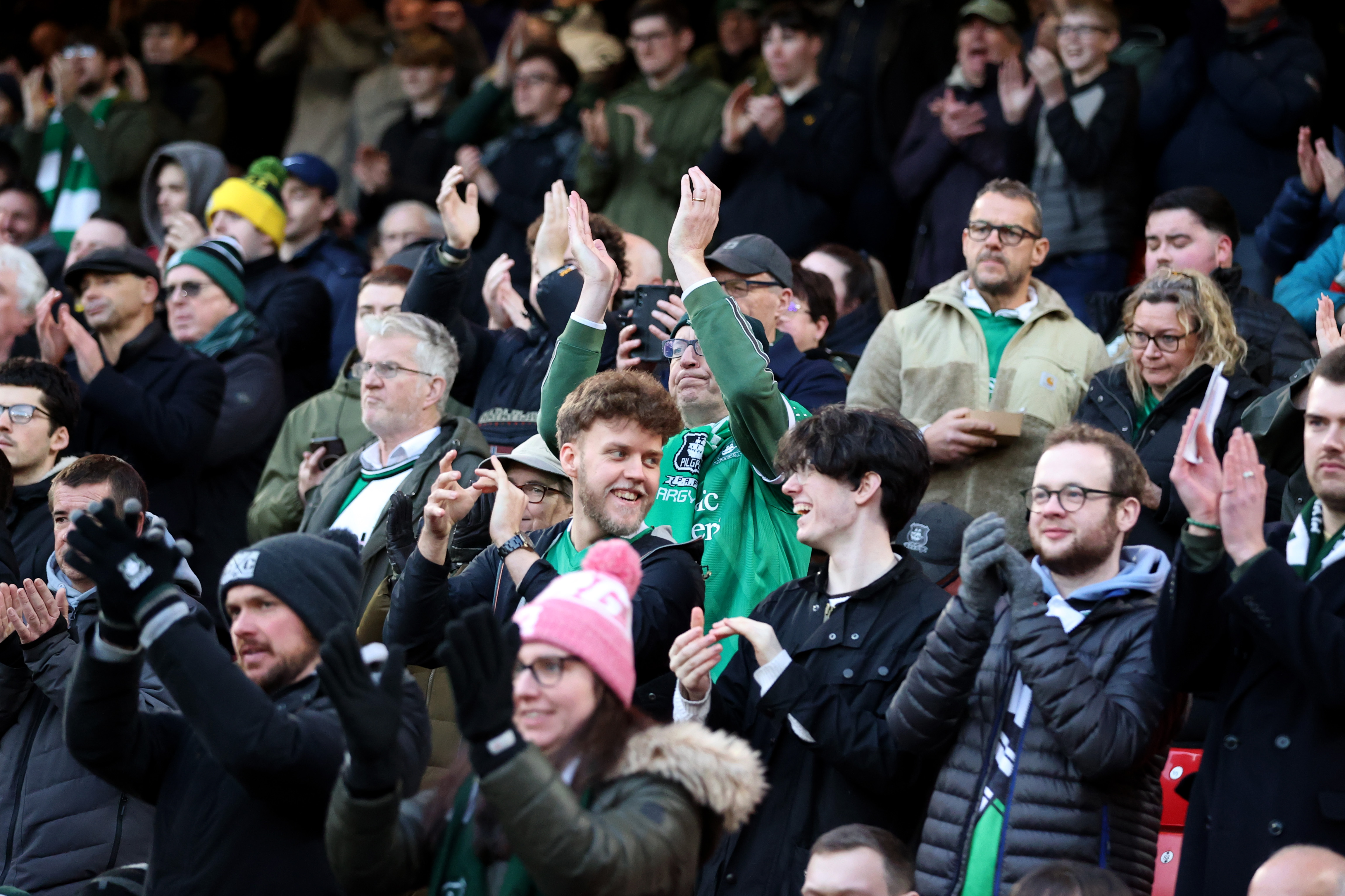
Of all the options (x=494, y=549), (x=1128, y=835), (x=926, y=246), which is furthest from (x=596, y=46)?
(x=1128, y=835)

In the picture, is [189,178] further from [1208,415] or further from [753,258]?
[1208,415]

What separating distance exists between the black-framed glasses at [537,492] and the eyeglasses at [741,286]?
936mm

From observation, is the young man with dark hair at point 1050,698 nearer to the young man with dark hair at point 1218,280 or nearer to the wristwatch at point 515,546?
the wristwatch at point 515,546

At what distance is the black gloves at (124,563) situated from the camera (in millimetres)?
3164

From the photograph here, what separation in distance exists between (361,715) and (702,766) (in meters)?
0.63

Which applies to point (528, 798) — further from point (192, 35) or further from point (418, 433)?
point (192, 35)

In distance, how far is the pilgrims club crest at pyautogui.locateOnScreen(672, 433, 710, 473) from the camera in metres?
4.98

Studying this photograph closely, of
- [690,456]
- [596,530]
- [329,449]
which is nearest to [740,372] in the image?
[690,456]

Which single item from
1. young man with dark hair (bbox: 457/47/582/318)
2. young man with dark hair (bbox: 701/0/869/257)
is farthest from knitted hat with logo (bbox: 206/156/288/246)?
young man with dark hair (bbox: 701/0/869/257)

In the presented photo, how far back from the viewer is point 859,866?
371 cm

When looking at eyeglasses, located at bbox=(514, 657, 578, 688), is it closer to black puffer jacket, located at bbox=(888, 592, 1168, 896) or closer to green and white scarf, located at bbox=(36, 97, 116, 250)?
black puffer jacket, located at bbox=(888, 592, 1168, 896)

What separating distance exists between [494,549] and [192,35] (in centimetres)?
858

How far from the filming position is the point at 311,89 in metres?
11.7

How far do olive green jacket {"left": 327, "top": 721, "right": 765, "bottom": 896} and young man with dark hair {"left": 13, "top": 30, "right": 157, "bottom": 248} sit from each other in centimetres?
830
